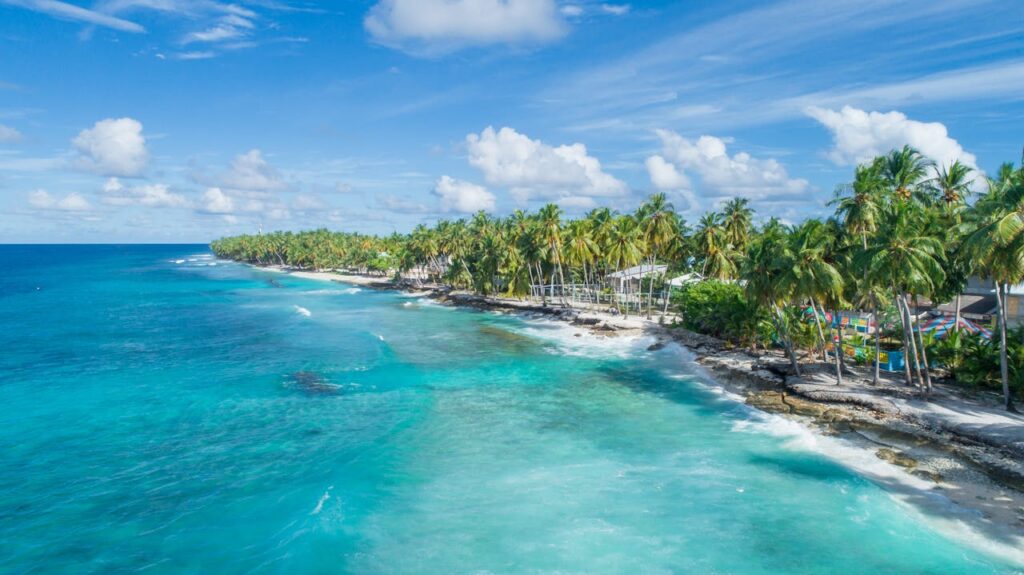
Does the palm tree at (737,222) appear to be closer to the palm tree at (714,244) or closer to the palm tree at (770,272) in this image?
the palm tree at (714,244)

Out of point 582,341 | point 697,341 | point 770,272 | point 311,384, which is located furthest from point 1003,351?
point 311,384

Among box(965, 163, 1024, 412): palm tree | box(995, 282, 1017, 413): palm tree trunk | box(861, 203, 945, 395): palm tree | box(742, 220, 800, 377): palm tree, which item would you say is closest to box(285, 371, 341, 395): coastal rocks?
box(742, 220, 800, 377): palm tree

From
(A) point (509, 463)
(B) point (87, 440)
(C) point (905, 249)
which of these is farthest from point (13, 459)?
(C) point (905, 249)

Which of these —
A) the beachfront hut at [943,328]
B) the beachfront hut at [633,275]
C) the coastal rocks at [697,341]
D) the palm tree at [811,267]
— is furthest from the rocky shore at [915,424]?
the beachfront hut at [633,275]

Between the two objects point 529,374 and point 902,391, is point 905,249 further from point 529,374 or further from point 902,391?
point 529,374

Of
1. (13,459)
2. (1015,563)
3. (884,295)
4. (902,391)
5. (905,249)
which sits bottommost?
(13,459)

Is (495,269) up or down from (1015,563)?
up
